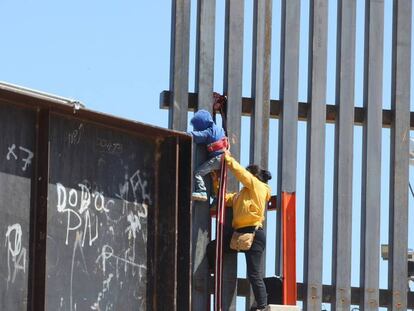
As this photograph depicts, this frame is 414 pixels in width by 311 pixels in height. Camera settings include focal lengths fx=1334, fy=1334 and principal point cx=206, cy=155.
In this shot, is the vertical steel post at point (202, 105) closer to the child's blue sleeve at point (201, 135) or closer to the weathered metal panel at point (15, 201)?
the child's blue sleeve at point (201, 135)

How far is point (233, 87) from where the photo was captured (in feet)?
45.3

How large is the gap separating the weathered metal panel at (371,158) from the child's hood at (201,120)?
1947 millimetres

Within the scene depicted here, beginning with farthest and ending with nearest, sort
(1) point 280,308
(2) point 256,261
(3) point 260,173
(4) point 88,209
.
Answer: (3) point 260,173, (2) point 256,261, (1) point 280,308, (4) point 88,209

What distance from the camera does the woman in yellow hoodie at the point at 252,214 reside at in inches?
512

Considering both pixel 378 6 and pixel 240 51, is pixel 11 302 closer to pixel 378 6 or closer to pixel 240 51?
pixel 240 51

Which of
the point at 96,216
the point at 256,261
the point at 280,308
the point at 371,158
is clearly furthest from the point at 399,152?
the point at 96,216

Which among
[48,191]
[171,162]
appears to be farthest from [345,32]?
[48,191]

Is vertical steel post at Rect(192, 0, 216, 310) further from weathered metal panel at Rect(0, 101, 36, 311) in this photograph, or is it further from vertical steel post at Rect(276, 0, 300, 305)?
weathered metal panel at Rect(0, 101, 36, 311)

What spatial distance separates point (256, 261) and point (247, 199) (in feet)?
2.05

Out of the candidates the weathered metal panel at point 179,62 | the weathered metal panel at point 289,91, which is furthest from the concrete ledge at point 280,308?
the weathered metal panel at point 179,62

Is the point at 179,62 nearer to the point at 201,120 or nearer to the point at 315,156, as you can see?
the point at 201,120

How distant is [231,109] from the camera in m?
13.7

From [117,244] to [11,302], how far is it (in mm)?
805

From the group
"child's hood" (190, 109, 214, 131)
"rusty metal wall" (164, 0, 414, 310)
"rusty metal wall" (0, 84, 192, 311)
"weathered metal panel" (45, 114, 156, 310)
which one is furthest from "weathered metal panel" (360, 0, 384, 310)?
"weathered metal panel" (45, 114, 156, 310)
